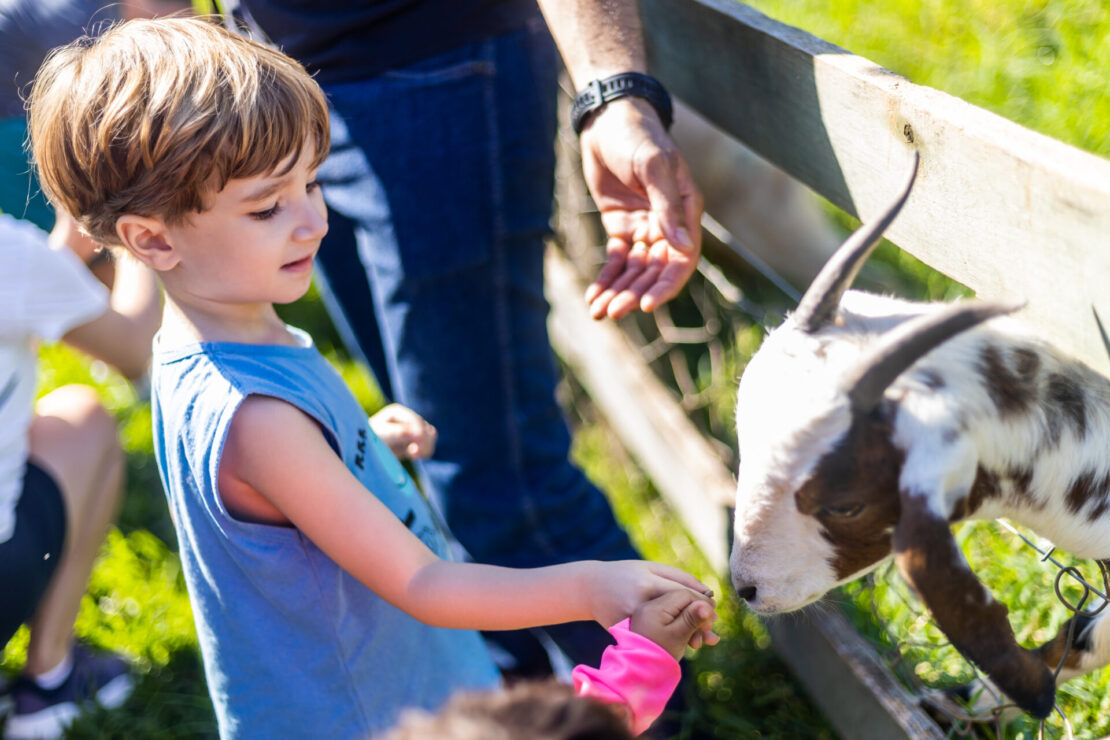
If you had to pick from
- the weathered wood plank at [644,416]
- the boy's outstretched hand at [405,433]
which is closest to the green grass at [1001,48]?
the weathered wood plank at [644,416]

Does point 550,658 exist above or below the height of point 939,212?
below

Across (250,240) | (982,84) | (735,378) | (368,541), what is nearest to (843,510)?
(368,541)

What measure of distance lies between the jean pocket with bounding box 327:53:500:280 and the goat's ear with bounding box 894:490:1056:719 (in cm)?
118

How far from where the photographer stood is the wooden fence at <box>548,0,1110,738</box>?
1.16m

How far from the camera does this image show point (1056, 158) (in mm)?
1152

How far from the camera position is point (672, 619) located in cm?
124

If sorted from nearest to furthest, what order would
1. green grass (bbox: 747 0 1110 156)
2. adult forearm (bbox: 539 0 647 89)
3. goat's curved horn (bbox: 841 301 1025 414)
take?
goat's curved horn (bbox: 841 301 1025 414) → adult forearm (bbox: 539 0 647 89) → green grass (bbox: 747 0 1110 156)

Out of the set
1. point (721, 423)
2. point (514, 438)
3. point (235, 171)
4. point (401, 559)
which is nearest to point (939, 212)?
point (401, 559)

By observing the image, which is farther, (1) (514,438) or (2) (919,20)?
(2) (919,20)

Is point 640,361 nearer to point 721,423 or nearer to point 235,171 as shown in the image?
point 721,423

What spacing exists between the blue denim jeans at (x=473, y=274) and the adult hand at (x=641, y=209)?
28 centimetres

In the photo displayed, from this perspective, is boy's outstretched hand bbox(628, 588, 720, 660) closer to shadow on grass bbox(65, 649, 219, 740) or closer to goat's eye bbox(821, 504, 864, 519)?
goat's eye bbox(821, 504, 864, 519)

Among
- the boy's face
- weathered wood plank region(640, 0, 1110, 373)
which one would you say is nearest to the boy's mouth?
Answer: the boy's face

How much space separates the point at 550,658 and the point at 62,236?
155cm
